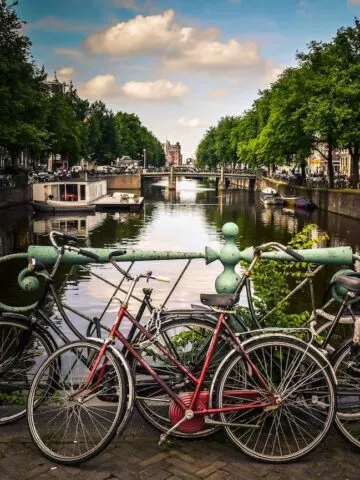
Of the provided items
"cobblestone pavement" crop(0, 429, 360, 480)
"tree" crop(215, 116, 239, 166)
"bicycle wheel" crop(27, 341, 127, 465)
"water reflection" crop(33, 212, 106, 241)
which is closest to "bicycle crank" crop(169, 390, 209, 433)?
"cobblestone pavement" crop(0, 429, 360, 480)

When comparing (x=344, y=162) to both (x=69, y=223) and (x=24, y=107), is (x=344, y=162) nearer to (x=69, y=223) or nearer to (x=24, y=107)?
(x=69, y=223)

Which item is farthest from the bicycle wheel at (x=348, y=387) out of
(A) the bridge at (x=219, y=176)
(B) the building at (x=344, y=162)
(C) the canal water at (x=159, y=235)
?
(B) the building at (x=344, y=162)

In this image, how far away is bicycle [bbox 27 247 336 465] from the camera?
3.73 meters

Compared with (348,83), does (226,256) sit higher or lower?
lower

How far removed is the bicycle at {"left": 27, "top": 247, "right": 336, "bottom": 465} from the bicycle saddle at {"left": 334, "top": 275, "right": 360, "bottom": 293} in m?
0.52

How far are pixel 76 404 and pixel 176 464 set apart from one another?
74 centimetres

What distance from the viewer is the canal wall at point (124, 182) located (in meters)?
92.5

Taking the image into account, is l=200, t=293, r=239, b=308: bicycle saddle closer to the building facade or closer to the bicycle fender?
the bicycle fender

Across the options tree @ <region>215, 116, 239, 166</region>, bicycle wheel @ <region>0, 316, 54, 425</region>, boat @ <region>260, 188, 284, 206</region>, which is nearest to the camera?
bicycle wheel @ <region>0, 316, 54, 425</region>

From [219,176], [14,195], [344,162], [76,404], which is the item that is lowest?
[14,195]

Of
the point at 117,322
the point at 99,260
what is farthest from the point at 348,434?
the point at 99,260

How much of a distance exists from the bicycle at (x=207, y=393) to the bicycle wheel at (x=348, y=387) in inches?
9.1

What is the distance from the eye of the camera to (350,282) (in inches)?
157

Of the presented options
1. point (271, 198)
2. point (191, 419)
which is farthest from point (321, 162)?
point (191, 419)
